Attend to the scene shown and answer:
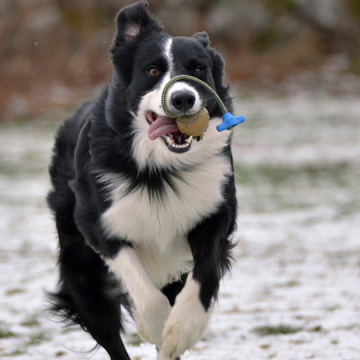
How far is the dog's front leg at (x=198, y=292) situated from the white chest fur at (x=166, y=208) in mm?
94

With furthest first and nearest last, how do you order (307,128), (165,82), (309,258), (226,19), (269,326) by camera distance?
1. (226,19)
2. (307,128)
3. (309,258)
4. (269,326)
5. (165,82)

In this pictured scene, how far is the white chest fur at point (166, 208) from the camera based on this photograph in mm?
3855

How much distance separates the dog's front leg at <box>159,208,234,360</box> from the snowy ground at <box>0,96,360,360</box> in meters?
0.86

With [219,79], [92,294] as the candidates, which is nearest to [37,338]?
[92,294]

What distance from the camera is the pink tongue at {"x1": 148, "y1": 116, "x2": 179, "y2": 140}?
12.0 ft

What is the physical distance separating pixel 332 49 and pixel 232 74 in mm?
3647

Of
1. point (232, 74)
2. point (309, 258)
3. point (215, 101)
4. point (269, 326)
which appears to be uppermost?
point (215, 101)

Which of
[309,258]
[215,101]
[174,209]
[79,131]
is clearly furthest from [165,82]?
[309,258]

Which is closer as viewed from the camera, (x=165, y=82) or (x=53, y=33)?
(x=165, y=82)

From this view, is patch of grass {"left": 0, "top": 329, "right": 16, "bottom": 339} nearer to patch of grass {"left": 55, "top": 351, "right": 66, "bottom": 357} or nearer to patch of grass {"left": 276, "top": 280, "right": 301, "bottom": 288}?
patch of grass {"left": 55, "top": 351, "right": 66, "bottom": 357}

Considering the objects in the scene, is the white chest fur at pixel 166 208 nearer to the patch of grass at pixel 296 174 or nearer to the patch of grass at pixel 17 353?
the patch of grass at pixel 17 353

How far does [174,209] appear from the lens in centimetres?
389

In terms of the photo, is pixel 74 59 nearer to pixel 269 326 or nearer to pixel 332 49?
pixel 332 49

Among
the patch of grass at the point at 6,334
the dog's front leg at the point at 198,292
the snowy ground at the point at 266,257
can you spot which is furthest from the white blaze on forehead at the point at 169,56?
the patch of grass at the point at 6,334
